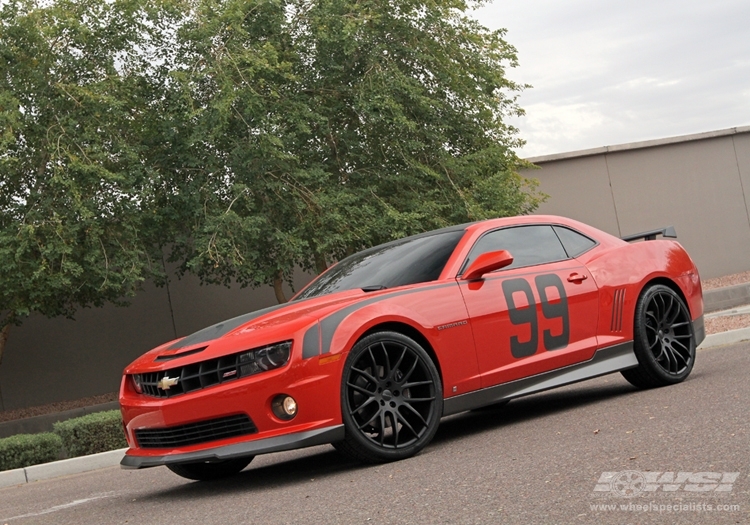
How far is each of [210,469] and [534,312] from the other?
2.53 m

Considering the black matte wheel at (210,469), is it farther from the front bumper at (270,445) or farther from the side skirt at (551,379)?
the side skirt at (551,379)

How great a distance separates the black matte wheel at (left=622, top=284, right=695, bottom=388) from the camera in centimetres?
764

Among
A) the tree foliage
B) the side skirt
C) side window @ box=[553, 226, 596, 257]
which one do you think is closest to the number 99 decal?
the side skirt

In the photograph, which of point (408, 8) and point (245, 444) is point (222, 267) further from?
point (245, 444)

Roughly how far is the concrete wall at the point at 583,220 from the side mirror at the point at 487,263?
16284 millimetres

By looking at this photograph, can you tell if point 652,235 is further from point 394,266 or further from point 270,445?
point 270,445

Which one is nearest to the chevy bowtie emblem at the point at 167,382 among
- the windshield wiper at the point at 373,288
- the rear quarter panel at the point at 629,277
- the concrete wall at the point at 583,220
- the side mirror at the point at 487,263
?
the windshield wiper at the point at 373,288

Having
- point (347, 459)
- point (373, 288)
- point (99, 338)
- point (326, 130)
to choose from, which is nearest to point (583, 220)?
point (326, 130)

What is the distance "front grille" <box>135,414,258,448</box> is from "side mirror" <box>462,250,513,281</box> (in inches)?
74.4

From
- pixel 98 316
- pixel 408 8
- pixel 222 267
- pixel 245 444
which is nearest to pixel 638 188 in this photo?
pixel 408 8

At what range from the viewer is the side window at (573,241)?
766cm

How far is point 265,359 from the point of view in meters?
5.73

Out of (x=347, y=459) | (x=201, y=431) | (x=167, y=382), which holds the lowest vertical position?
(x=347, y=459)

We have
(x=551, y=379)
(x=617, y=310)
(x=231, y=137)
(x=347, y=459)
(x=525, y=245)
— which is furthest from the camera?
(x=231, y=137)
